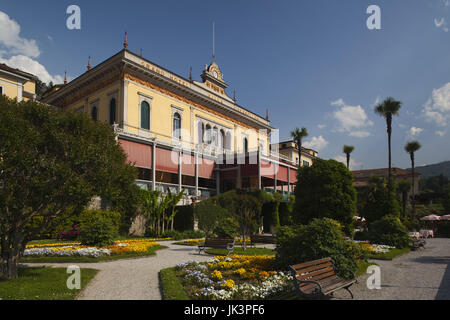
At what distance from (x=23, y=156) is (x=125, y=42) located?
80.2 ft

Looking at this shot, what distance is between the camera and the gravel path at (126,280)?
6723 millimetres

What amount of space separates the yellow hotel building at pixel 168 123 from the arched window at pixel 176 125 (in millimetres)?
103

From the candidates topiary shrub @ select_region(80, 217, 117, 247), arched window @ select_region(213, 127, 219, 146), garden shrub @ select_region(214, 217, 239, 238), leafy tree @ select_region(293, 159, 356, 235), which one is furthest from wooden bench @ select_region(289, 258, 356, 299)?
arched window @ select_region(213, 127, 219, 146)

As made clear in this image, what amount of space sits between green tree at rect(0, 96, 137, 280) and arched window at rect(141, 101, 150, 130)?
71.9 ft

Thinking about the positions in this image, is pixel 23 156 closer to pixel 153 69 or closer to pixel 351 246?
pixel 351 246

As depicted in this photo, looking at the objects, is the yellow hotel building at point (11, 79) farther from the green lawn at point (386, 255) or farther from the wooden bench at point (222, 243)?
the green lawn at point (386, 255)

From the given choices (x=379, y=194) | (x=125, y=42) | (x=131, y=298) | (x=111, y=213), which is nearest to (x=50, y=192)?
(x=131, y=298)

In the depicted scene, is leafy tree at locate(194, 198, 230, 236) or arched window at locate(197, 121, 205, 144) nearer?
leafy tree at locate(194, 198, 230, 236)

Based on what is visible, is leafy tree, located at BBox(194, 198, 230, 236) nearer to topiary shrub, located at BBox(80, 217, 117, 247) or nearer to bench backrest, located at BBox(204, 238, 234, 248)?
bench backrest, located at BBox(204, 238, 234, 248)

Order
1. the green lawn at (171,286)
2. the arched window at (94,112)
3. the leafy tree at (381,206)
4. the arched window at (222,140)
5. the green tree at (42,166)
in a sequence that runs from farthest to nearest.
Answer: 1. the arched window at (222,140)
2. the arched window at (94,112)
3. the leafy tree at (381,206)
4. the green tree at (42,166)
5. the green lawn at (171,286)

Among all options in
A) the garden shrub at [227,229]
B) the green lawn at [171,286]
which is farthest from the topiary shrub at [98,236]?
the green lawn at [171,286]

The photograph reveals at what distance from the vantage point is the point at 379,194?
76.9 feet

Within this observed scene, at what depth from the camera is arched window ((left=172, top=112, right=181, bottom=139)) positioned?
33072 mm

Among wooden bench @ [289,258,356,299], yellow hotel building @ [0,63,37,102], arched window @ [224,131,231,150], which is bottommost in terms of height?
wooden bench @ [289,258,356,299]
